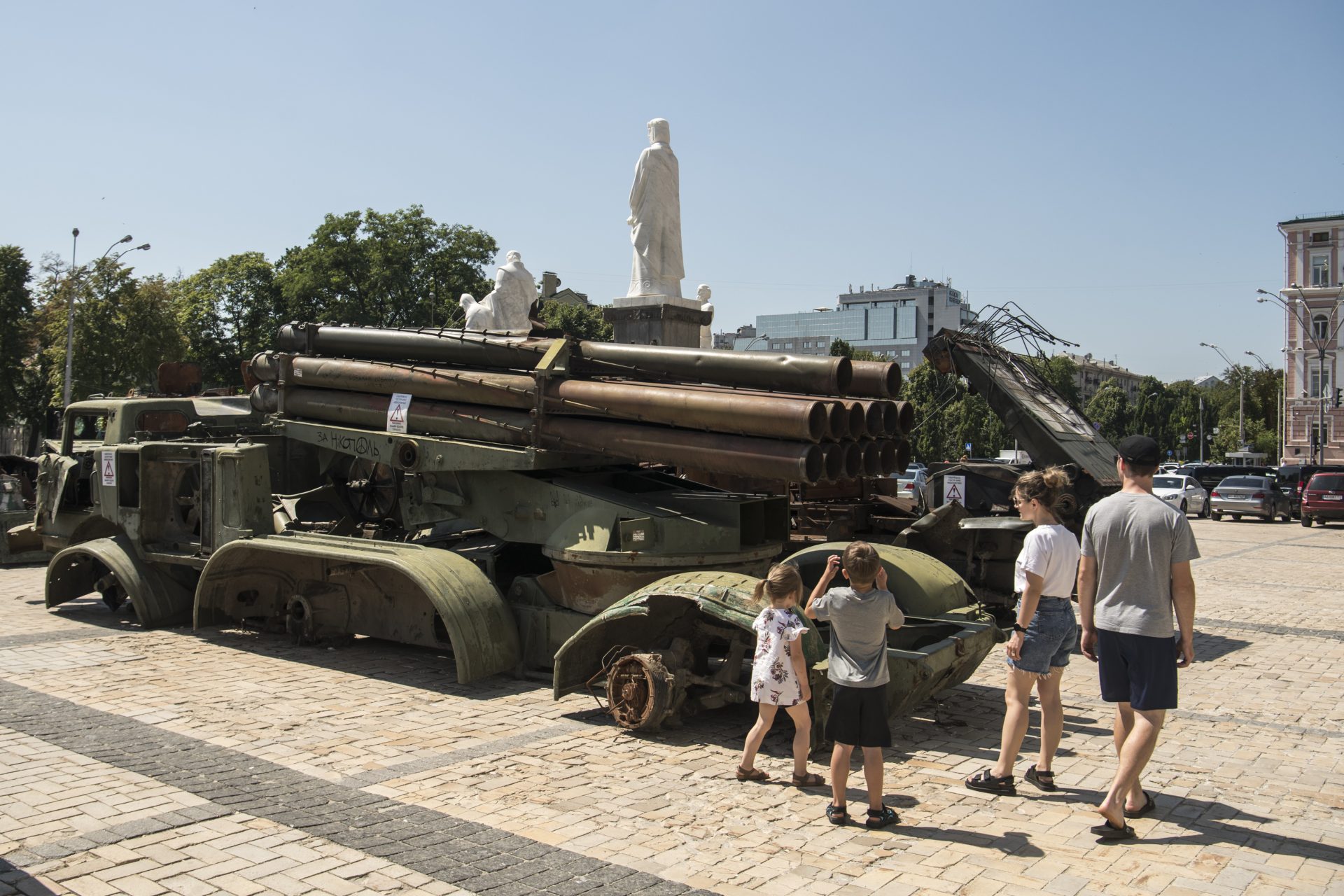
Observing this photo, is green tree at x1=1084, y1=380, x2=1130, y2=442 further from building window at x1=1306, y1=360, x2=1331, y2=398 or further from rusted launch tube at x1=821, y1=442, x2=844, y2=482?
rusted launch tube at x1=821, y1=442, x2=844, y2=482

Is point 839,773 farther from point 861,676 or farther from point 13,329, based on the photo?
point 13,329

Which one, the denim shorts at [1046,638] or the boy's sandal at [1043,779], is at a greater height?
the denim shorts at [1046,638]

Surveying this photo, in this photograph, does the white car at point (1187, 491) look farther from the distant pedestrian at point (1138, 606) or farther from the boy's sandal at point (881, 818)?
the boy's sandal at point (881, 818)

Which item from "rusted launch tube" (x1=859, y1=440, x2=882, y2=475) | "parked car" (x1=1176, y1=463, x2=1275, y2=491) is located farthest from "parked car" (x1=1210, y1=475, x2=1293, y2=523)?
"rusted launch tube" (x1=859, y1=440, x2=882, y2=475)

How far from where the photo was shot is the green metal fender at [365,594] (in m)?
7.98

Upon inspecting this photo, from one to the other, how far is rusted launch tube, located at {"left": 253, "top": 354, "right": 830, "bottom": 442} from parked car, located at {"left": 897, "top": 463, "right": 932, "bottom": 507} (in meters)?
1.65

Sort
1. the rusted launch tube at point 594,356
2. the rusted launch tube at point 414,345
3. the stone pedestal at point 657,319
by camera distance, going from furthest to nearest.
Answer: the stone pedestal at point 657,319, the rusted launch tube at point 414,345, the rusted launch tube at point 594,356

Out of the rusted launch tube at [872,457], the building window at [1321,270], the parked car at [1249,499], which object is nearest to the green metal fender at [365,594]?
the rusted launch tube at [872,457]

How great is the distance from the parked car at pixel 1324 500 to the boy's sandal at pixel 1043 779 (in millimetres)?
27413

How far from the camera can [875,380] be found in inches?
317

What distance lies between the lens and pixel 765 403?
24.5ft

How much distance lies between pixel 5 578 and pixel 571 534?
10.4 m

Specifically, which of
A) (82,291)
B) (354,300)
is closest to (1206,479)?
(354,300)

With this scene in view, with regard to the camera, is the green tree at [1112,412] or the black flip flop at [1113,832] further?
the green tree at [1112,412]
